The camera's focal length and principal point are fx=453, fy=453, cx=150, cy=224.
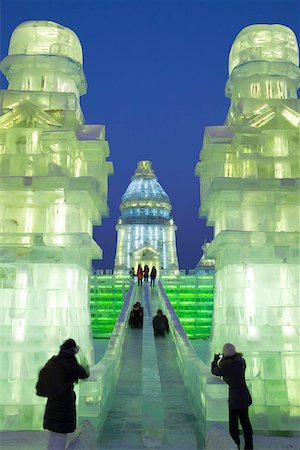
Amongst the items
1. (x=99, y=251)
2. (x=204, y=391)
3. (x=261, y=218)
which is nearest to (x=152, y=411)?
(x=204, y=391)

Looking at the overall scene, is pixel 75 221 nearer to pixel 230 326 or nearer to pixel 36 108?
pixel 36 108

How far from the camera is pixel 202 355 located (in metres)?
17.2

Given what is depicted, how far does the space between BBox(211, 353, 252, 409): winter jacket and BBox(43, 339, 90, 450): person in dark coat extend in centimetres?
271

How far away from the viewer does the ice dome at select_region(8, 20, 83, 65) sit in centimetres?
1338

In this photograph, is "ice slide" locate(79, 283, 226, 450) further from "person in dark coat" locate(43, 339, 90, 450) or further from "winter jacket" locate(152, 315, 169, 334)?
"winter jacket" locate(152, 315, 169, 334)

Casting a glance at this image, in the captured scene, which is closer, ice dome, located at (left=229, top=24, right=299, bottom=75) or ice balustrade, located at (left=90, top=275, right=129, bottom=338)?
ice dome, located at (left=229, top=24, right=299, bottom=75)

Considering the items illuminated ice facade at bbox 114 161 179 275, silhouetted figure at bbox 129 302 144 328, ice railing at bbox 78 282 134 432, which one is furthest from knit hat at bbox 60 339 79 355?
illuminated ice facade at bbox 114 161 179 275

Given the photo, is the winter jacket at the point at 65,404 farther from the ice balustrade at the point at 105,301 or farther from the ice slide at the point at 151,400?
the ice balustrade at the point at 105,301

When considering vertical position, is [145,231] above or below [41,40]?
below

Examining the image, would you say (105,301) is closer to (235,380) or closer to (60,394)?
(235,380)

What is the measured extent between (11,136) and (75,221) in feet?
9.92

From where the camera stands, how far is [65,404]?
6.88m

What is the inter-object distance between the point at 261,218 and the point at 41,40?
8235 mm

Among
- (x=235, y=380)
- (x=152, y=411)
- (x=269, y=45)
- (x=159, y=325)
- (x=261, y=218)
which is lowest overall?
(x=152, y=411)
